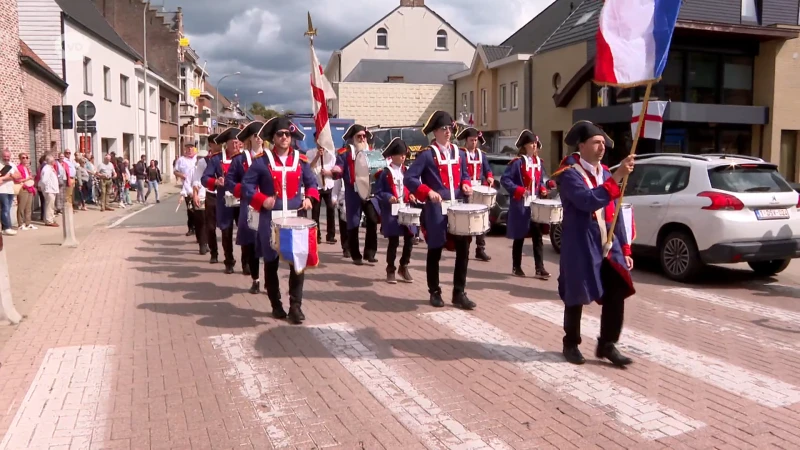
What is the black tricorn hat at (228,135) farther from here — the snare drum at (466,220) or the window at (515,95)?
the window at (515,95)

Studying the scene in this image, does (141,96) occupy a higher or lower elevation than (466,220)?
higher

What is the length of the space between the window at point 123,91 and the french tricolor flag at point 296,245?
3247 centimetres

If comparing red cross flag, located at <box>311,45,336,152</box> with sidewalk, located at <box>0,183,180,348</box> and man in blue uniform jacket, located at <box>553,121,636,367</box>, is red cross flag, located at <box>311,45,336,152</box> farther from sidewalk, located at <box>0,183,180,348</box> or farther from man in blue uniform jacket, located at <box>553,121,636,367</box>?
sidewalk, located at <box>0,183,180,348</box>

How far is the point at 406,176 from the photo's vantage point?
7.88m

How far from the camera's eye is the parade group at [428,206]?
222 inches

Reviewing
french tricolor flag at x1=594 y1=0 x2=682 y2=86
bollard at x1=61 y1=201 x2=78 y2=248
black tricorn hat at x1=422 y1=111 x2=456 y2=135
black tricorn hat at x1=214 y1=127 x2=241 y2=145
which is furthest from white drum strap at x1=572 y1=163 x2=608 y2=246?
bollard at x1=61 y1=201 x2=78 y2=248

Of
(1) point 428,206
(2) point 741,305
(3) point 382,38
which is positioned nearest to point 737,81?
(2) point 741,305

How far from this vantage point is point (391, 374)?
5.59m

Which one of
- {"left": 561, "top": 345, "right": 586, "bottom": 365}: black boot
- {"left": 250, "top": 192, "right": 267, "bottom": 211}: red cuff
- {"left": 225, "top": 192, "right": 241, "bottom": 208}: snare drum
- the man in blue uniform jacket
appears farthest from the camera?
{"left": 225, "top": 192, "right": 241, "bottom": 208}: snare drum

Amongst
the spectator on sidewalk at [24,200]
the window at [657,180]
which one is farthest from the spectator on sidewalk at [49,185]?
the window at [657,180]

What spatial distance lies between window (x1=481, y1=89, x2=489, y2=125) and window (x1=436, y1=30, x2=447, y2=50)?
15.6 metres

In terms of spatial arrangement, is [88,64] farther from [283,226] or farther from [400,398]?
[400,398]

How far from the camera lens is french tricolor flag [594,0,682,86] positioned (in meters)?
5.30

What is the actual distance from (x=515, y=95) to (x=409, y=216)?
2681cm
